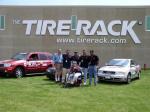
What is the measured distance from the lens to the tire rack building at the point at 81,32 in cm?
3816

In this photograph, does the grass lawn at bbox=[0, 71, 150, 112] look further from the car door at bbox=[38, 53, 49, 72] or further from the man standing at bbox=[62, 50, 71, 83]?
the car door at bbox=[38, 53, 49, 72]

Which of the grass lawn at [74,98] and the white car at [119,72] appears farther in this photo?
the white car at [119,72]

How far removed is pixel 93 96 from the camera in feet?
60.2

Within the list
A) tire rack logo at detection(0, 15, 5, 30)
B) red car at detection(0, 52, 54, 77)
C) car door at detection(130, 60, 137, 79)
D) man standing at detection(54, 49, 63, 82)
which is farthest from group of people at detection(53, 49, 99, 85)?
tire rack logo at detection(0, 15, 5, 30)

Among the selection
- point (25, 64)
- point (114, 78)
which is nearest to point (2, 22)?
point (25, 64)

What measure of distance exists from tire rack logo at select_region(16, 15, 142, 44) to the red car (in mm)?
10193

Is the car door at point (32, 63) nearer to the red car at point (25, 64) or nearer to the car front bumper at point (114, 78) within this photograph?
the red car at point (25, 64)

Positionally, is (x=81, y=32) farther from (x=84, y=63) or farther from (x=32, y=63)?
(x=84, y=63)

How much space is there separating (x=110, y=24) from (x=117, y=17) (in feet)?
2.87

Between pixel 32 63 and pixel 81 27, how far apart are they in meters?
12.1

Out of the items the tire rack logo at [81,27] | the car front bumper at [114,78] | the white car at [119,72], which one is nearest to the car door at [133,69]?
the white car at [119,72]

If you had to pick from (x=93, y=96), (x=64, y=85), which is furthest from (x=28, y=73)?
(x=93, y=96)

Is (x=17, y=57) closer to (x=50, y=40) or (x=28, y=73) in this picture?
(x=28, y=73)

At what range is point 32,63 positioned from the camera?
2756cm
